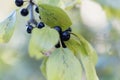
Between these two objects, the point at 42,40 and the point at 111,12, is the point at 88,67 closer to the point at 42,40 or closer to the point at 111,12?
the point at 42,40

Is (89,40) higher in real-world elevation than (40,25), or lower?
lower

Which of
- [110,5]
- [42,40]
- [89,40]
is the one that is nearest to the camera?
[42,40]

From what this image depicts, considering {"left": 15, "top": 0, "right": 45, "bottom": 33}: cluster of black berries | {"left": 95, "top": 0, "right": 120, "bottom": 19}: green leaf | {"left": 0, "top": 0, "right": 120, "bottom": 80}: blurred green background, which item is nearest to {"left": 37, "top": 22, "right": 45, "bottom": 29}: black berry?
{"left": 15, "top": 0, "right": 45, "bottom": 33}: cluster of black berries

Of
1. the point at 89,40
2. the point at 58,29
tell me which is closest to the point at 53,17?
the point at 58,29

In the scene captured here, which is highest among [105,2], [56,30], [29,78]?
[56,30]

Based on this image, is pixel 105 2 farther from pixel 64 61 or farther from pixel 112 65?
pixel 64 61

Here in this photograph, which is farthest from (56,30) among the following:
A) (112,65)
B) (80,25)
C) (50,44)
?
(80,25)

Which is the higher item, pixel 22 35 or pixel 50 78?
pixel 50 78
